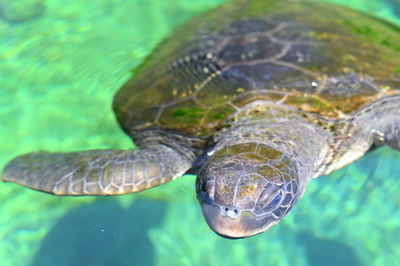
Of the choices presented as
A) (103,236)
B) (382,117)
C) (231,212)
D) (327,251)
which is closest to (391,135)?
(382,117)

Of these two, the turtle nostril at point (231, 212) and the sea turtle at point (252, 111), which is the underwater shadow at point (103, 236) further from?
the turtle nostril at point (231, 212)

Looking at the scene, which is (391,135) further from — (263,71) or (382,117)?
(263,71)

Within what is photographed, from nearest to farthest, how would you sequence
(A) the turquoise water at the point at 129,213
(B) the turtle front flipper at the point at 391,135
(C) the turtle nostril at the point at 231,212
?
1. (C) the turtle nostril at the point at 231,212
2. (B) the turtle front flipper at the point at 391,135
3. (A) the turquoise water at the point at 129,213

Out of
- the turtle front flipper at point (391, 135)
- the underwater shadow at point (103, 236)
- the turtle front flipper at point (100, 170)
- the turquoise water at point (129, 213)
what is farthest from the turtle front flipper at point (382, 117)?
the underwater shadow at point (103, 236)

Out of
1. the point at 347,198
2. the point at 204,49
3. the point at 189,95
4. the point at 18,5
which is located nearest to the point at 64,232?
Answer: the point at 189,95

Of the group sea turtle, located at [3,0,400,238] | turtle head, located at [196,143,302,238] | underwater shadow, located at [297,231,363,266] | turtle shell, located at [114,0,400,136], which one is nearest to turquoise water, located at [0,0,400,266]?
underwater shadow, located at [297,231,363,266]

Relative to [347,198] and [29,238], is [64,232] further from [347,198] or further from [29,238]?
[347,198]
